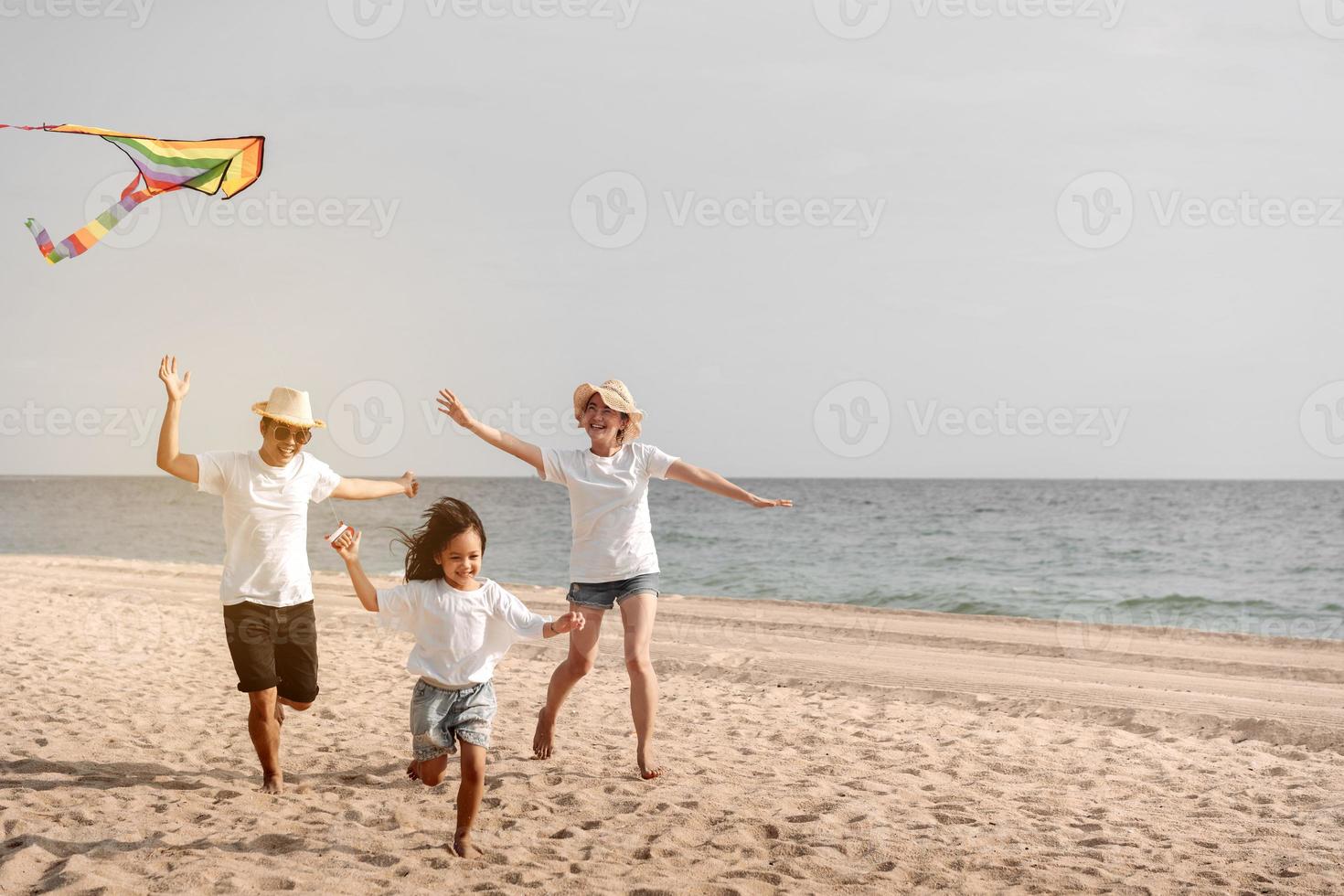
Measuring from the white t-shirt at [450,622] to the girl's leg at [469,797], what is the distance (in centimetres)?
28

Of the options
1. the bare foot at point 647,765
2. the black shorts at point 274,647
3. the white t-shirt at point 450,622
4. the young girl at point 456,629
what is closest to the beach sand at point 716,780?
the bare foot at point 647,765

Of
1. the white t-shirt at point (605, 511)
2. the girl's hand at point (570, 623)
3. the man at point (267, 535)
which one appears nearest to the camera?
the girl's hand at point (570, 623)

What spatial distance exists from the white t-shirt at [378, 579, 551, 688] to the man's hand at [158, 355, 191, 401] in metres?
1.29

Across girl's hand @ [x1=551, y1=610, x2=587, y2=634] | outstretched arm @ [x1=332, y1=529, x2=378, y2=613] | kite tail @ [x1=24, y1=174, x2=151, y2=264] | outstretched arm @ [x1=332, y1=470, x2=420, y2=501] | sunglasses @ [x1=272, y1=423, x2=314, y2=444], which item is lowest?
girl's hand @ [x1=551, y1=610, x2=587, y2=634]

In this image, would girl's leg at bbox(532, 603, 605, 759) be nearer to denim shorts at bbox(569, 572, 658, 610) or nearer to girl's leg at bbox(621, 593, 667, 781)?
denim shorts at bbox(569, 572, 658, 610)

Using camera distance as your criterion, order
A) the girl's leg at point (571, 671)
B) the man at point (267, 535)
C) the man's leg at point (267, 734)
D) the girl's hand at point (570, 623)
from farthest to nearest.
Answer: the girl's leg at point (571, 671) → the man's leg at point (267, 734) → the man at point (267, 535) → the girl's hand at point (570, 623)

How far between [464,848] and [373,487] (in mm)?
1821

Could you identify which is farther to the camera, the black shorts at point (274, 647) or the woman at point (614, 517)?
the woman at point (614, 517)

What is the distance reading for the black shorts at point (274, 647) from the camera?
4.99 metres

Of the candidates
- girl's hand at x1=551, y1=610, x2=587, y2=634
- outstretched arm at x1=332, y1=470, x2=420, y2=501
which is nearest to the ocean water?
outstretched arm at x1=332, y1=470, x2=420, y2=501

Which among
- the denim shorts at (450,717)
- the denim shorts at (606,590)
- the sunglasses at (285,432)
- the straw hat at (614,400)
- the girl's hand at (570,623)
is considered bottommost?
the denim shorts at (450,717)

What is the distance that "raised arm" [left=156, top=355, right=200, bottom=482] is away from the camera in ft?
15.8

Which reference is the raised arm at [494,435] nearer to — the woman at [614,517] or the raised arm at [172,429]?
the woman at [614,517]

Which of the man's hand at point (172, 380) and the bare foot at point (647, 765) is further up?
the man's hand at point (172, 380)
